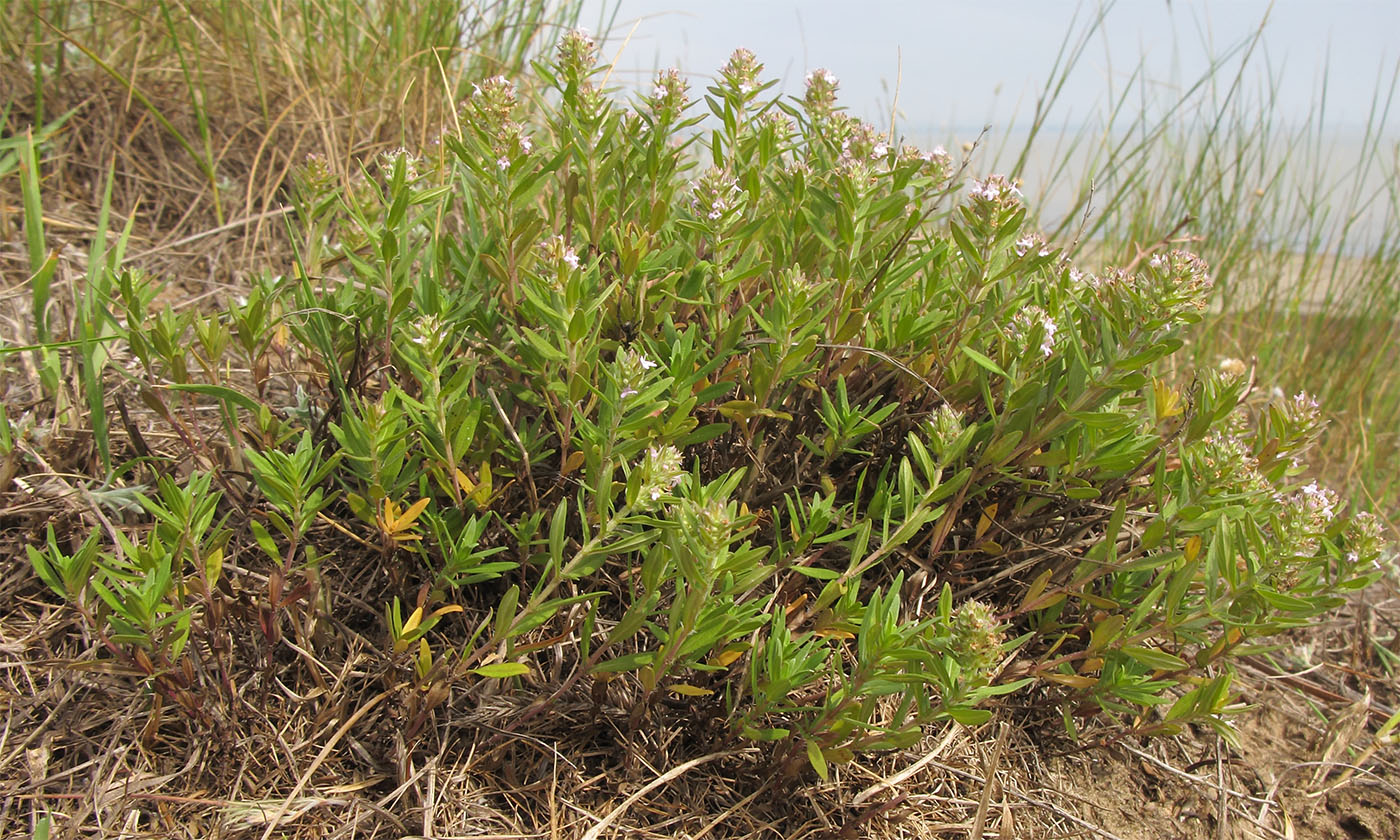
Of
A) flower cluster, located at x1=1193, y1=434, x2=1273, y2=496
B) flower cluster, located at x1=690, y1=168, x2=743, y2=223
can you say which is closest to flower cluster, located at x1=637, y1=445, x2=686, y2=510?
flower cluster, located at x1=690, y1=168, x2=743, y2=223

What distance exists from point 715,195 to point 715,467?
0.63 metres

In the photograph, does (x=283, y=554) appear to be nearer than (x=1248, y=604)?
No

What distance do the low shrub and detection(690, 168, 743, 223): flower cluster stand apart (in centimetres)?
1

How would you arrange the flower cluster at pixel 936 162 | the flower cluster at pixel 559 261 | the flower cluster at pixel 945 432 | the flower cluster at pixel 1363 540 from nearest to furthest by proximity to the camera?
the flower cluster at pixel 559 261, the flower cluster at pixel 945 432, the flower cluster at pixel 1363 540, the flower cluster at pixel 936 162

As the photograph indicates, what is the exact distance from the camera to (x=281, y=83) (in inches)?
165

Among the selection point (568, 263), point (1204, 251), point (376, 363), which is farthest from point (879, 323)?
point (1204, 251)

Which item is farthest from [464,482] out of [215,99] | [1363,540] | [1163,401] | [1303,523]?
[215,99]

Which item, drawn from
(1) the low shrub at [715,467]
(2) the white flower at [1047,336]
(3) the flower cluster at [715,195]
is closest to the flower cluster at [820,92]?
A: (1) the low shrub at [715,467]

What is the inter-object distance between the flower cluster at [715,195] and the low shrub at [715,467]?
11mm

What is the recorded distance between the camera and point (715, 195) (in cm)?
204

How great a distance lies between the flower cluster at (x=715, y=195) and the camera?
2.00 m

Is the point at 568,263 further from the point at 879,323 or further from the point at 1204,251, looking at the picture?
the point at 1204,251

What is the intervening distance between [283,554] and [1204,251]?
4987mm

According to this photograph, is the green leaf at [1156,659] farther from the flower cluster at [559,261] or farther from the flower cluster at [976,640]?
the flower cluster at [559,261]
